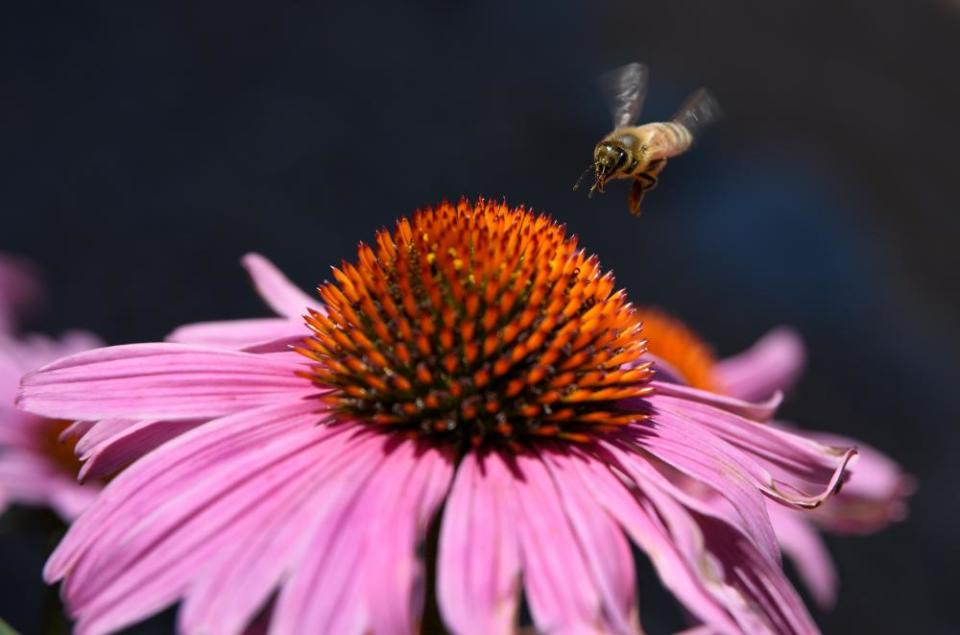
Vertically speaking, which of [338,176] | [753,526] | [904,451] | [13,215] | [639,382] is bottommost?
[904,451]

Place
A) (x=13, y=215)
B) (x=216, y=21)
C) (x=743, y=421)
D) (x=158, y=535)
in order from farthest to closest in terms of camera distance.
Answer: (x=216, y=21) → (x=13, y=215) → (x=743, y=421) → (x=158, y=535)

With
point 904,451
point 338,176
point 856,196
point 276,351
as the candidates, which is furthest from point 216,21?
point 276,351

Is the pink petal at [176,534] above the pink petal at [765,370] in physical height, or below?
above

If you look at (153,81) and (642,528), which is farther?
(153,81)

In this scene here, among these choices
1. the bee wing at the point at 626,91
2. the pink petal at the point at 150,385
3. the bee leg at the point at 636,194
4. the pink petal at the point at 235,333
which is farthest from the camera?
the bee wing at the point at 626,91

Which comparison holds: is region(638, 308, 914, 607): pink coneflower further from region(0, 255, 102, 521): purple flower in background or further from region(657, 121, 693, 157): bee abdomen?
region(0, 255, 102, 521): purple flower in background

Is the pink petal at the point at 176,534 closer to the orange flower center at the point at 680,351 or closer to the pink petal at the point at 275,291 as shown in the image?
the pink petal at the point at 275,291

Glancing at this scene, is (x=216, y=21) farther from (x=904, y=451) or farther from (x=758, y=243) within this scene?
(x=904, y=451)

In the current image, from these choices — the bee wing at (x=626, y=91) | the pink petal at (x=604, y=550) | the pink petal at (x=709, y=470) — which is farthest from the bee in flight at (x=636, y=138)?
A: the pink petal at (x=604, y=550)

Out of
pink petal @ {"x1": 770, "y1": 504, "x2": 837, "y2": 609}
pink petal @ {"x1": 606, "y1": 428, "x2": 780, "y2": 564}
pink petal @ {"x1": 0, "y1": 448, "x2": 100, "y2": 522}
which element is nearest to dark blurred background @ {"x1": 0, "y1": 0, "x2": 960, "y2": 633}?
pink petal @ {"x1": 770, "y1": 504, "x2": 837, "y2": 609}
